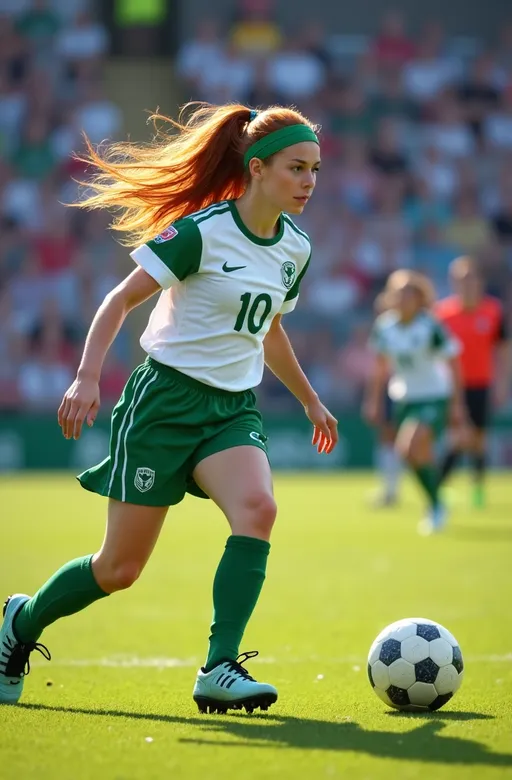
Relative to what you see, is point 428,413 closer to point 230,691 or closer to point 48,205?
point 230,691

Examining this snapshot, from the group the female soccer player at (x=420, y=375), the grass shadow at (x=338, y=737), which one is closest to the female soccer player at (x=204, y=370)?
the grass shadow at (x=338, y=737)

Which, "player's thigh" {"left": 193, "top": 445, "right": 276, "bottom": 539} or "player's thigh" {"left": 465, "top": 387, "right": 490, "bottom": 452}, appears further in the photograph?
"player's thigh" {"left": 465, "top": 387, "right": 490, "bottom": 452}

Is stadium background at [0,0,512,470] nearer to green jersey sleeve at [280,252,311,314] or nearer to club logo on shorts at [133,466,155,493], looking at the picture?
green jersey sleeve at [280,252,311,314]

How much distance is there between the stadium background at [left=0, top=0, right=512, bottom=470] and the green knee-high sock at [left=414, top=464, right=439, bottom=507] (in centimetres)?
859

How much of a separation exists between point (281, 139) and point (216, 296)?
0.61 meters

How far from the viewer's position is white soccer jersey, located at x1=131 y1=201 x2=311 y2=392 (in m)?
4.43

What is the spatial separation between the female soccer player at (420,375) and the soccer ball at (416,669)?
679 centimetres

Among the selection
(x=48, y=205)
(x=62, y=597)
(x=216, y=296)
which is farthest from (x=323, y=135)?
(x=62, y=597)

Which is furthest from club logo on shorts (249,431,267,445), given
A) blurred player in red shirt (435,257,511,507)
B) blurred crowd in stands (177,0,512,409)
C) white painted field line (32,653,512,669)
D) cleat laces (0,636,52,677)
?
blurred crowd in stands (177,0,512,409)

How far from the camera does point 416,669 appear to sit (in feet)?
14.2

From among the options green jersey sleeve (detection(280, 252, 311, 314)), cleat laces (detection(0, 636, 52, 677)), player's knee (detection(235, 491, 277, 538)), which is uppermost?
green jersey sleeve (detection(280, 252, 311, 314))

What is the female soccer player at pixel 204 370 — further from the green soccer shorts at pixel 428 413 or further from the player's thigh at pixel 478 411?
the player's thigh at pixel 478 411

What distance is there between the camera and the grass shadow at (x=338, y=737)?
3.55 m

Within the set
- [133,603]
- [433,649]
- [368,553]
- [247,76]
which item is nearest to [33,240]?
[247,76]
